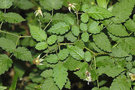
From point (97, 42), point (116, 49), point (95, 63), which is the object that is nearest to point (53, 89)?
point (95, 63)

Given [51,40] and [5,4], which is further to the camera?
[5,4]

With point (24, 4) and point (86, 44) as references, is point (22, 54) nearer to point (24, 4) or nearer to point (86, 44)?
point (86, 44)

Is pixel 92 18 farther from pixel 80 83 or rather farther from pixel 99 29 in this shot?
pixel 80 83

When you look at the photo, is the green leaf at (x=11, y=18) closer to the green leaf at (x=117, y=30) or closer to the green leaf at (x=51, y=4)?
the green leaf at (x=51, y=4)

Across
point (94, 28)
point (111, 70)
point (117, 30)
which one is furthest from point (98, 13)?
point (111, 70)

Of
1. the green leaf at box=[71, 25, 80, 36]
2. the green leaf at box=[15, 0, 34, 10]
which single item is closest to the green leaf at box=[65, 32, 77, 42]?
the green leaf at box=[71, 25, 80, 36]

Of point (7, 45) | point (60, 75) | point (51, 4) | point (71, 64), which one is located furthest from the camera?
point (51, 4)
